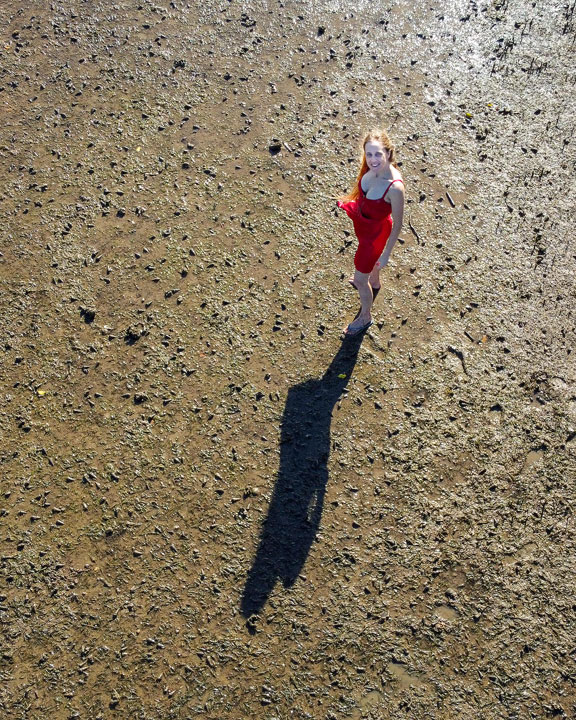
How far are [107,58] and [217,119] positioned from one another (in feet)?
7.00

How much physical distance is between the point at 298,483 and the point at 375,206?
2.50 meters

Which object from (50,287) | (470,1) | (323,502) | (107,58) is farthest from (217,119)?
(323,502)

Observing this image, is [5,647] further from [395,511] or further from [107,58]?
[107,58]

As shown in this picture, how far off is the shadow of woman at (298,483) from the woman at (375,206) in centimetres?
92

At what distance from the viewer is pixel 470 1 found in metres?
8.98

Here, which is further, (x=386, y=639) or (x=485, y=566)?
(x=485, y=566)

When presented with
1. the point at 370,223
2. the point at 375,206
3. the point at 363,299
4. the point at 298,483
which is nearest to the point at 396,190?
the point at 375,206

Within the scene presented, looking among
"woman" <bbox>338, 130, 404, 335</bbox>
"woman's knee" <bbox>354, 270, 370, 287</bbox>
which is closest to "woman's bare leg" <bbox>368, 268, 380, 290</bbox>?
"woman" <bbox>338, 130, 404, 335</bbox>

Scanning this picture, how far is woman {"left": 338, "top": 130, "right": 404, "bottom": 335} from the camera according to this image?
4.77 m

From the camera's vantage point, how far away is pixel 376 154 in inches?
186

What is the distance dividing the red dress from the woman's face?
0.18 metres

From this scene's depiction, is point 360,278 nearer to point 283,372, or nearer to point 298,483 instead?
point 283,372

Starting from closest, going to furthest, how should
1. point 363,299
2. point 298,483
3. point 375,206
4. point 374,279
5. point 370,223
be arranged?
point 375,206 → point 370,223 → point 298,483 → point 363,299 → point 374,279

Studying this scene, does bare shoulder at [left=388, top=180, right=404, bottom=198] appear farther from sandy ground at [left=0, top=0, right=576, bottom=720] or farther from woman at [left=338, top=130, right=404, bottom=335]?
sandy ground at [left=0, top=0, right=576, bottom=720]
